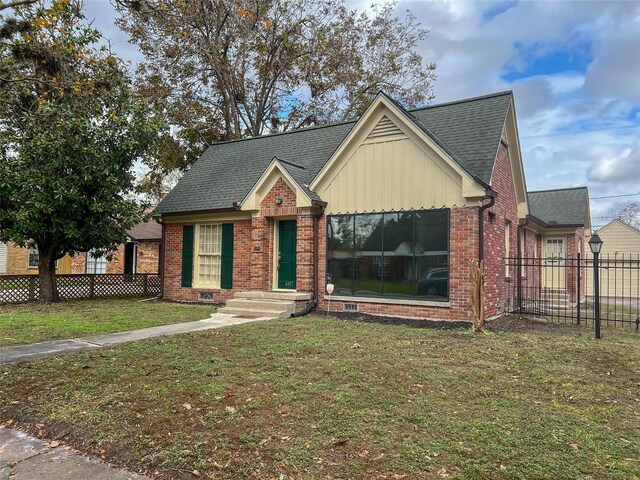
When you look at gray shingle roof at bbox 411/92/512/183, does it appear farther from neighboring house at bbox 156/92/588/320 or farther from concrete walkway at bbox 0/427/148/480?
concrete walkway at bbox 0/427/148/480

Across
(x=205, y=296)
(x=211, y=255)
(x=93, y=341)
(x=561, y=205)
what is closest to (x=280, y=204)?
(x=211, y=255)

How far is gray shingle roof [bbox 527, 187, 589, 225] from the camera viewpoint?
59.6 ft

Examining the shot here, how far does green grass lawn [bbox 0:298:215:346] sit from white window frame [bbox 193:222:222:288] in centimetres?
111

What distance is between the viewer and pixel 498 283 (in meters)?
11.0

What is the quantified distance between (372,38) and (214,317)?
20.1 metres

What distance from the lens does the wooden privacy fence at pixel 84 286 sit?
13336 millimetres

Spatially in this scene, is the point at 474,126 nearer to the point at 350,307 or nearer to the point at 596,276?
the point at 596,276

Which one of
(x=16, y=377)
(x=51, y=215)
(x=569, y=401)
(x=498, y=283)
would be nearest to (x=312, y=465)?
(x=569, y=401)

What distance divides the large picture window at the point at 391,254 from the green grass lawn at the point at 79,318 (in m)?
3.90

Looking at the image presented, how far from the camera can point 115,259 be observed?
23406 millimetres

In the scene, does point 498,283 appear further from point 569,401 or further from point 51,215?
point 51,215

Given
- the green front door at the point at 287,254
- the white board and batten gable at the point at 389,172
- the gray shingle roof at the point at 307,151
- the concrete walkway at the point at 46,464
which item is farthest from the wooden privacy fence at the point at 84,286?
the concrete walkway at the point at 46,464

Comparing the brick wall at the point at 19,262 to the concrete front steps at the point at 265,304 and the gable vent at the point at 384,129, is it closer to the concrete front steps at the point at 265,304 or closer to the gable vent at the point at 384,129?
the concrete front steps at the point at 265,304

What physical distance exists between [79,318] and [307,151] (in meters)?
8.33
